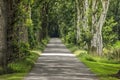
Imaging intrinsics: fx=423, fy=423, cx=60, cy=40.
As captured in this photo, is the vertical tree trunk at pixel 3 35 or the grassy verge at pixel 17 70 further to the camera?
the vertical tree trunk at pixel 3 35

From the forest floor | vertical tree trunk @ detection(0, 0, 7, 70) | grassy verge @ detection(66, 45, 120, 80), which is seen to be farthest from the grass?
grassy verge @ detection(66, 45, 120, 80)

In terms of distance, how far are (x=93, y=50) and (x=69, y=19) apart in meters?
42.0

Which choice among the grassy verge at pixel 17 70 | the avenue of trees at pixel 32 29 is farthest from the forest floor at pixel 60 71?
the avenue of trees at pixel 32 29

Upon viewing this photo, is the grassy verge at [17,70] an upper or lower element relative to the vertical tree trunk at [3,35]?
lower

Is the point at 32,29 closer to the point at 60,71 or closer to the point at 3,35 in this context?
the point at 60,71

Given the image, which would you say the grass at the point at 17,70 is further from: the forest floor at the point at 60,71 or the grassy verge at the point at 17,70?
the forest floor at the point at 60,71

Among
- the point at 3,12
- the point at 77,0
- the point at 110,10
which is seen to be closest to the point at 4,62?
the point at 3,12

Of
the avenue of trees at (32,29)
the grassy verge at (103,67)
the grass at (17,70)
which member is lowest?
the grassy verge at (103,67)

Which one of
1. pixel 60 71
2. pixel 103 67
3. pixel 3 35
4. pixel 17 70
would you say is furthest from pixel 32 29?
pixel 3 35

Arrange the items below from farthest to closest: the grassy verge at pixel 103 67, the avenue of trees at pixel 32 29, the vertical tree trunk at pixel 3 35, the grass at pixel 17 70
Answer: the avenue of trees at pixel 32 29 → the vertical tree trunk at pixel 3 35 → the grassy verge at pixel 103 67 → the grass at pixel 17 70

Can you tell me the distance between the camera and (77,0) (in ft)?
189

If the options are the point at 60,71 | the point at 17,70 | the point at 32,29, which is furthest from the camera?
the point at 32,29

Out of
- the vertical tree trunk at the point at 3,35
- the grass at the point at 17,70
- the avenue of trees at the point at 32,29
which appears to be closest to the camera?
the grass at the point at 17,70

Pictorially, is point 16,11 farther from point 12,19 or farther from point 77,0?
point 77,0
